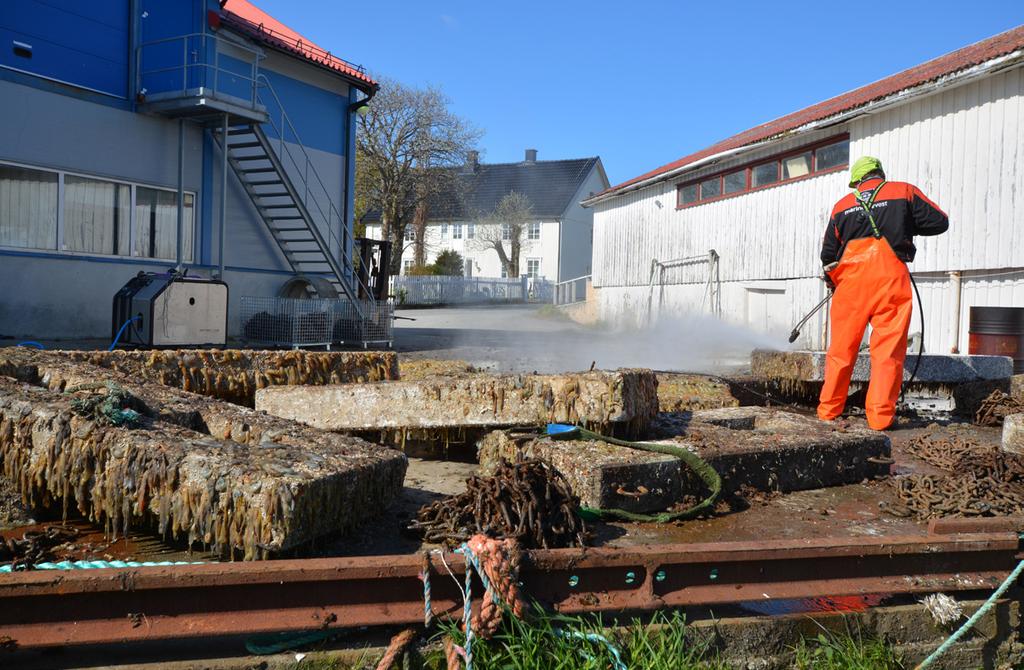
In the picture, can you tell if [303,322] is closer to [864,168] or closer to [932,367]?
[864,168]

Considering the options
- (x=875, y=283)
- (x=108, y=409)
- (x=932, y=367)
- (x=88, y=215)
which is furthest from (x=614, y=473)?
(x=88, y=215)

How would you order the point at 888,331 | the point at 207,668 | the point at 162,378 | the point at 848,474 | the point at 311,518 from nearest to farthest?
the point at 207,668
the point at 311,518
the point at 848,474
the point at 162,378
the point at 888,331

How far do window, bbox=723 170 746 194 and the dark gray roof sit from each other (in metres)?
Result: 29.8

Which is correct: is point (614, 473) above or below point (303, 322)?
below

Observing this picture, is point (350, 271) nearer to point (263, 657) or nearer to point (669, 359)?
point (669, 359)

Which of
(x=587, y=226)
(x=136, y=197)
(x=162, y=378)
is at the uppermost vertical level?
(x=587, y=226)

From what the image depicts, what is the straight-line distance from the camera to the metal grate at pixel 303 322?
44.5 feet

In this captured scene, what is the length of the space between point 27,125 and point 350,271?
663 cm

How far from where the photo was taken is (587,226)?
51.2 m

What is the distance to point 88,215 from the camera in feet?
41.3

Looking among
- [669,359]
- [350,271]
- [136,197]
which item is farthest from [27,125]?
[669,359]

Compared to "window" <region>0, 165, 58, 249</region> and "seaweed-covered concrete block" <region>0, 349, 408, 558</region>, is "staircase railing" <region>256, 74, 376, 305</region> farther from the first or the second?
"seaweed-covered concrete block" <region>0, 349, 408, 558</region>

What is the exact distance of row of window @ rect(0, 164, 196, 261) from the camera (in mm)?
11664

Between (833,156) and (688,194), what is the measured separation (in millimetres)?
6447
